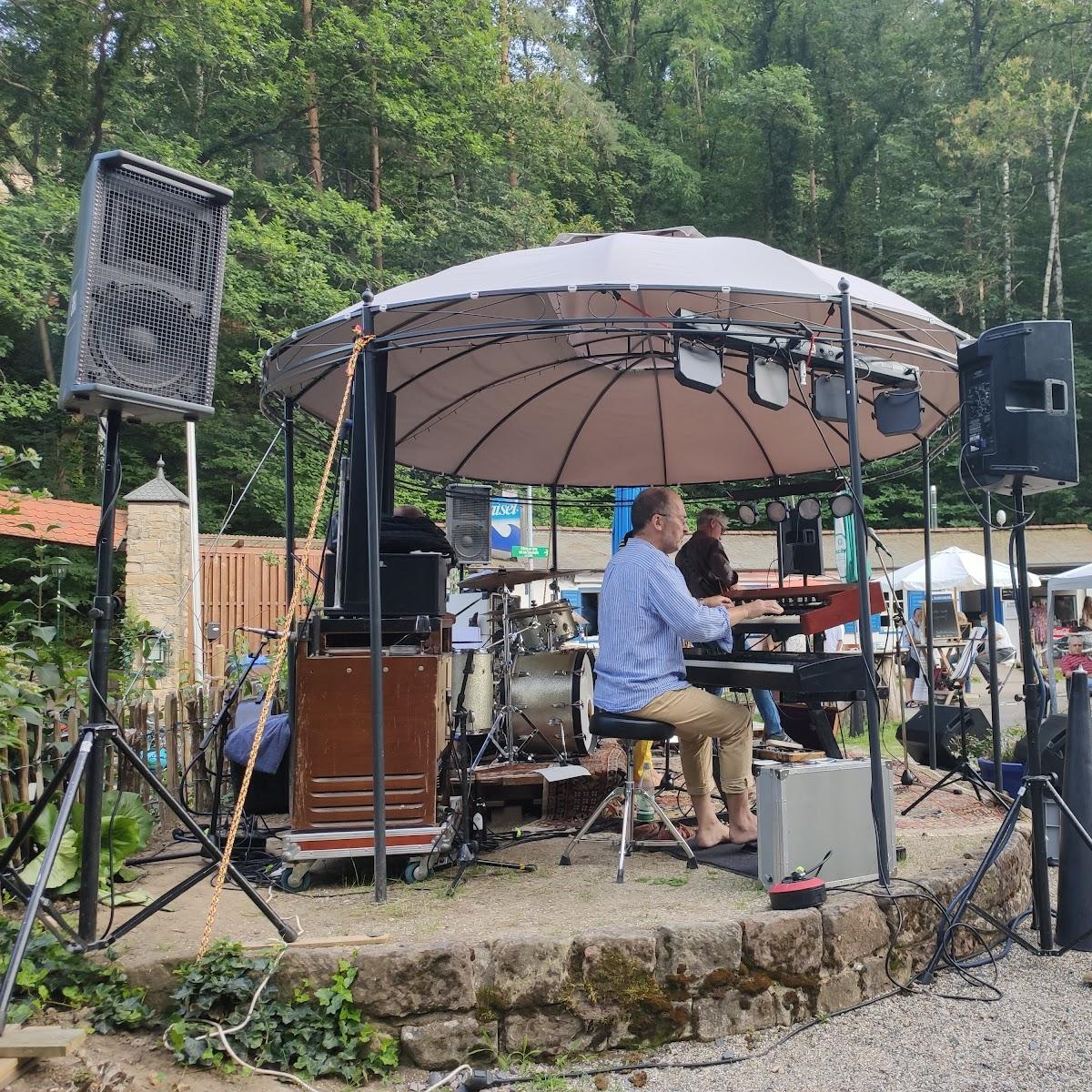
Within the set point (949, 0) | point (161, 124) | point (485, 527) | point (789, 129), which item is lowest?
point (485, 527)

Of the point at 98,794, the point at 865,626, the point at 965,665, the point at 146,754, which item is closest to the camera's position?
the point at 98,794

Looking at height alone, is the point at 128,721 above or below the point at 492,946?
above

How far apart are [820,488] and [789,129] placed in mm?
31836

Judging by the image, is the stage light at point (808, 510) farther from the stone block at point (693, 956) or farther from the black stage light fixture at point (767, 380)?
the stone block at point (693, 956)

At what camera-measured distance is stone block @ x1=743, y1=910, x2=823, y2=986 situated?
375 cm

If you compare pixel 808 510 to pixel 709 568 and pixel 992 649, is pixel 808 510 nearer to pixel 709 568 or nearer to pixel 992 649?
pixel 709 568

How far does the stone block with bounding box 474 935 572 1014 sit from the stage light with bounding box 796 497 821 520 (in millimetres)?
4404

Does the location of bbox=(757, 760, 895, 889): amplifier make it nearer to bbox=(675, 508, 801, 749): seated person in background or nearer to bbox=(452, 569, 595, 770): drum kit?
bbox=(452, 569, 595, 770): drum kit

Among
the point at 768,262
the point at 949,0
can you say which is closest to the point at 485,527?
the point at 768,262

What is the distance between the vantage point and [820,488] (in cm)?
776

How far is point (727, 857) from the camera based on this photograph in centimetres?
493

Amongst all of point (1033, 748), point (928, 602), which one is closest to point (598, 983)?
point (1033, 748)

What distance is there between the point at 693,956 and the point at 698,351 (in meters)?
3.06

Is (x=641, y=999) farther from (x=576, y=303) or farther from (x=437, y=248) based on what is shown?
(x=437, y=248)
